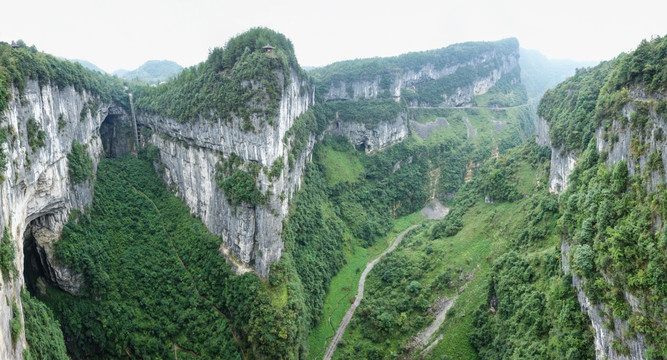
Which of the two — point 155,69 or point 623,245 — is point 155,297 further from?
point 155,69

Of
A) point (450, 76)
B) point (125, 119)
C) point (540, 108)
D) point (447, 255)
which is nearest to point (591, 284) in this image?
point (447, 255)

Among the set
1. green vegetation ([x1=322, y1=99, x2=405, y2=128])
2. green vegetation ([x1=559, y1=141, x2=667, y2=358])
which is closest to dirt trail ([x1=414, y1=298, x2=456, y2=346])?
green vegetation ([x1=559, y1=141, x2=667, y2=358])

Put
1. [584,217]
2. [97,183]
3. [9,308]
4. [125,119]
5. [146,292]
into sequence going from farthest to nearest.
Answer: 1. [125,119]
2. [97,183]
3. [146,292]
4. [584,217]
5. [9,308]

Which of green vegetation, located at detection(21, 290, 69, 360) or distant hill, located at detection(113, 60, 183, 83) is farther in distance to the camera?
distant hill, located at detection(113, 60, 183, 83)

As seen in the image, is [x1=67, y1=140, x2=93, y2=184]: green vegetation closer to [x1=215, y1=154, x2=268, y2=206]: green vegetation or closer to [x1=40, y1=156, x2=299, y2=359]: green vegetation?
[x1=40, y1=156, x2=299, y2=359]: green vegetation

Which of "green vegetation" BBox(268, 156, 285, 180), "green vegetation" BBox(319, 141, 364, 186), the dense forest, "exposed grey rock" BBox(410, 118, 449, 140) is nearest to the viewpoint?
the dense forest

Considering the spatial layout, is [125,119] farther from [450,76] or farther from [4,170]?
[450,76]

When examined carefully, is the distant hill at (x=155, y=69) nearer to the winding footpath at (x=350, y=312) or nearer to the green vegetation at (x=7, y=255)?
the winding footpath at (x=350, y=312)
